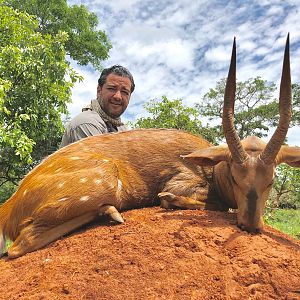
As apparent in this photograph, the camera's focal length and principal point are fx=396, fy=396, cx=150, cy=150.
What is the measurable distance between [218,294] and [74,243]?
137cm

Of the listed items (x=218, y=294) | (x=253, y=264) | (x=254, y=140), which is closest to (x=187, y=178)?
(x=254, y=140)

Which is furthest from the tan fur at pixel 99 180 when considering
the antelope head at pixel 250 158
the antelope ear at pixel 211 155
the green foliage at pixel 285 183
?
the green foliage at pixel 285 183

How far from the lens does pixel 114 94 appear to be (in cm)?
618

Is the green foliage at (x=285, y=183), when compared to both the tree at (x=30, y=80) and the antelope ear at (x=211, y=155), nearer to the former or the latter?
the tree at (x=30, y=80)

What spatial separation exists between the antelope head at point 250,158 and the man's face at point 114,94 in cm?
234

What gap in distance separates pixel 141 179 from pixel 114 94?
2124mm

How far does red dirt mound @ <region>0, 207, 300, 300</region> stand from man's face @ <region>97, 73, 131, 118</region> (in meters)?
2.92

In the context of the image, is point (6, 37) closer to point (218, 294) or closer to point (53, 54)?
point (53, 54)

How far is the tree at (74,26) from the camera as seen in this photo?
2156cm

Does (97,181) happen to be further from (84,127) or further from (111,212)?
(84,127)

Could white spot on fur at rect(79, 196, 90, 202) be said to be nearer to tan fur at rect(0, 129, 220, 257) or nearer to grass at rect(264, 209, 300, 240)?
tan fur at rect(0, 129, 220, 257)

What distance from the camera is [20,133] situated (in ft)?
32.8

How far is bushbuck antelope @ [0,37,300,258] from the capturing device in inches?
145

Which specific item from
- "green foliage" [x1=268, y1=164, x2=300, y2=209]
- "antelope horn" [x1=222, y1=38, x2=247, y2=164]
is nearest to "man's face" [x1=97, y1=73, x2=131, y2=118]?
"antelope horn" [x1=222, y1=38, x2=247, y2=164]
